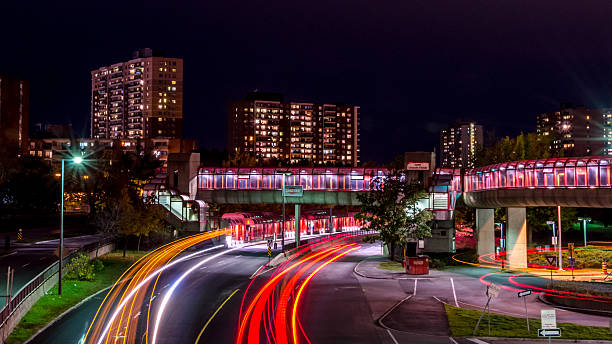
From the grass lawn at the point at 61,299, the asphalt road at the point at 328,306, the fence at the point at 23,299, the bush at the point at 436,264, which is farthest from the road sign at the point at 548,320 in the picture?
the bush at the point at 436,264

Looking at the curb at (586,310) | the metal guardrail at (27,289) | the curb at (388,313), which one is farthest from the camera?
the curb at (586,310)

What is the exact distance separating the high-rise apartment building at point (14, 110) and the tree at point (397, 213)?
499 ft

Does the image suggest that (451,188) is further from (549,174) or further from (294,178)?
(294,178)

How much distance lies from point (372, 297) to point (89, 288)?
17690 millimetres

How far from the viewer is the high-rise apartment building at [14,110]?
178375 mm

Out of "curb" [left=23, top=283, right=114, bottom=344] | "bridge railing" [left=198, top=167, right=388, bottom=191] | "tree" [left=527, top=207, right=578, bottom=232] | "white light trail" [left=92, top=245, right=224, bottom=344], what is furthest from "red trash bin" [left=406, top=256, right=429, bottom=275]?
"tree" [left=527, top=207, right=578, bottom=232]

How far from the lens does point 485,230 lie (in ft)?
195

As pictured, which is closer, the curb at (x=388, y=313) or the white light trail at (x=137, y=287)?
the white light trail at (x=137, y=287)

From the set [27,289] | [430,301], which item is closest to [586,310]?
[430,301]

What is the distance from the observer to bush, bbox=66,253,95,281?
39.7m

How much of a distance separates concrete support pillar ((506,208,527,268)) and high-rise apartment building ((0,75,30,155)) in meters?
161

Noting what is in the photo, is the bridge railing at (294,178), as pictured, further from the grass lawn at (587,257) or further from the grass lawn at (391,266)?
the grass lawn at (587,257)

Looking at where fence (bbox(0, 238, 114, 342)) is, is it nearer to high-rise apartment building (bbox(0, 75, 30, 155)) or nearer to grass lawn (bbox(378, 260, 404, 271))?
grass lawn (bbox(378, 260, 404, 271))

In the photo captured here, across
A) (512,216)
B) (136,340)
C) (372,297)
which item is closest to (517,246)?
(512,216)
